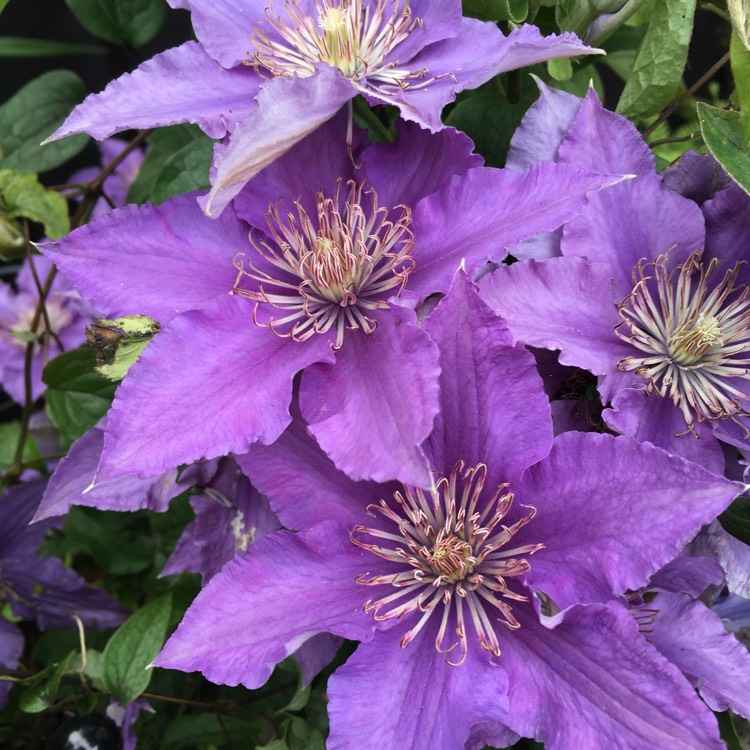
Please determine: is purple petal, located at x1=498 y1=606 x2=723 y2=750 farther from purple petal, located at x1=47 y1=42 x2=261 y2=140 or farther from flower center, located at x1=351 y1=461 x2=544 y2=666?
purple petal, located at x1=47 y1=42 x2=261 y2=140

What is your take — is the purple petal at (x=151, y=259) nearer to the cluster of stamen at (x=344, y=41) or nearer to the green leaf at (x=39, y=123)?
the cluster of stamen at (x=344, y=41)

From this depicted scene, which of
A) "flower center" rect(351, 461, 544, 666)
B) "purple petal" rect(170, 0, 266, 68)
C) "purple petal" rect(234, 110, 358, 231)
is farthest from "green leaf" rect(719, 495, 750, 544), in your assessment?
"purple petal" rect(170, 0, 266, 68)

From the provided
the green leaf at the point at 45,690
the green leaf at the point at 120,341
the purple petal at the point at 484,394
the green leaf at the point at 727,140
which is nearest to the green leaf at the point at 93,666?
the green leaf at the point at 45,690

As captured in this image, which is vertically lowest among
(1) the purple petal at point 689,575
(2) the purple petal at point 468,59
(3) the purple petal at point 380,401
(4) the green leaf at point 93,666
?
(4) the green leaf at point 93,666

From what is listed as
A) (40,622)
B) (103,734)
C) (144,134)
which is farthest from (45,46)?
(103,734)

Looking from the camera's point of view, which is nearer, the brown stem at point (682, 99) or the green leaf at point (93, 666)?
the brown stem at point (682, 99)

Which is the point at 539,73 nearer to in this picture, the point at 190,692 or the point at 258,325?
the point at 258,325
